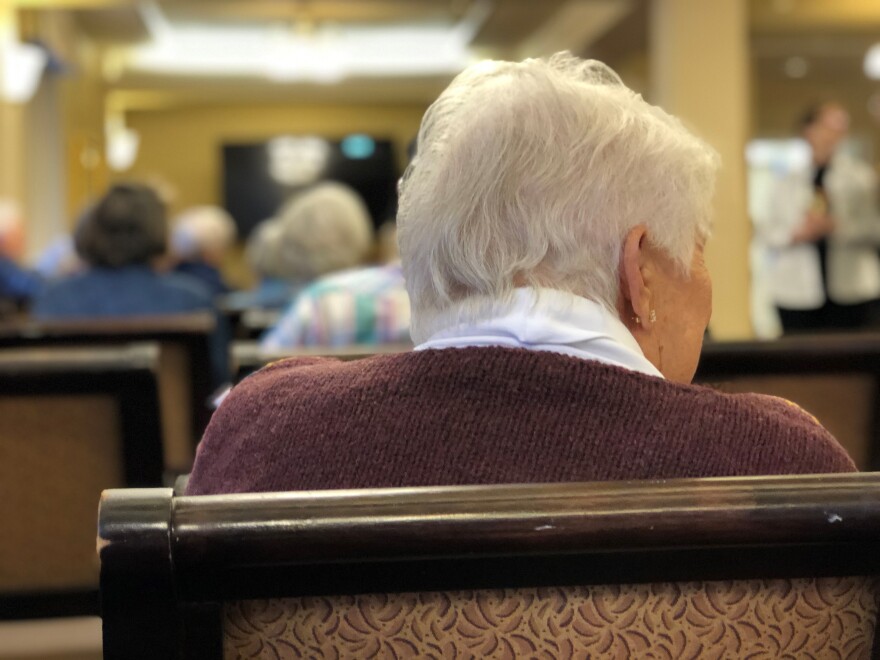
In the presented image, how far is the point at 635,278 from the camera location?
3.40 ft

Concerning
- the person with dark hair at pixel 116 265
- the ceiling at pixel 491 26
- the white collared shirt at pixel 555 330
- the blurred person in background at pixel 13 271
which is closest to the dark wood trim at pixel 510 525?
the white collared shirt at pixel 555 330

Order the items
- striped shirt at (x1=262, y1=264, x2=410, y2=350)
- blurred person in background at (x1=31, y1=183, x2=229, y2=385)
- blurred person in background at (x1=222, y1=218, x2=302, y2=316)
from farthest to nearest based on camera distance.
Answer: blurred person in background at (x1=222, y1=218, x2=302, y2=316) → blurred person in background at (x1=31, y1=183, x2=229, y2=385) → striped shirt at (x1=262, y1=264, x2=410, y2=350)

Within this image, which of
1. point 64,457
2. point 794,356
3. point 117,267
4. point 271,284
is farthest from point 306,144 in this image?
point 794,356

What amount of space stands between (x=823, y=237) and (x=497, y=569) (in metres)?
5.39

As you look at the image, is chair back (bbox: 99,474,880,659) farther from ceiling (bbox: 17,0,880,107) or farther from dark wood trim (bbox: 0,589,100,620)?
ceiling (bbox: 17,0,880,107)

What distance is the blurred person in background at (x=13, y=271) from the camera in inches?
258

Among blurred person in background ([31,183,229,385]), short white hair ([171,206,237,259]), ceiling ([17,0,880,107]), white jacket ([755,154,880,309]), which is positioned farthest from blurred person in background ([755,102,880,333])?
short white hair ([171,206,237,259])

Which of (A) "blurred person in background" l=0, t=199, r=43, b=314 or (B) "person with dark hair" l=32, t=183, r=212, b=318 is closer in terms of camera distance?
(B) "person with dark hair" l=32, t=183, r=212, b=318

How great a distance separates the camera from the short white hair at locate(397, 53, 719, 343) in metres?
1.00

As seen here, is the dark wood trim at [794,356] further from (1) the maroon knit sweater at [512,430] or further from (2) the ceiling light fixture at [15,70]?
(2) the ceiling light fixture at [15,70]

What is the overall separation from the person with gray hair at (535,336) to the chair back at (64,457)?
0.92 m

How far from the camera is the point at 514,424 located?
0.87 meters

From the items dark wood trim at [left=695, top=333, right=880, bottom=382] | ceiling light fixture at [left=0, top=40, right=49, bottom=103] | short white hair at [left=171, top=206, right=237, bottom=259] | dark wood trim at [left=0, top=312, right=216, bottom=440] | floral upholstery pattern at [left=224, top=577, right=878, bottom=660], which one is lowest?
short white hair at [left=171, top=206, right=237, bottom=259]

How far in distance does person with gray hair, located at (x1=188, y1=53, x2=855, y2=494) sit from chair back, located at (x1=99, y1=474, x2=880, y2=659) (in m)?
0.15
